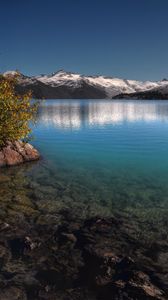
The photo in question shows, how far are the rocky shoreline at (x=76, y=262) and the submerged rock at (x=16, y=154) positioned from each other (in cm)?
1749

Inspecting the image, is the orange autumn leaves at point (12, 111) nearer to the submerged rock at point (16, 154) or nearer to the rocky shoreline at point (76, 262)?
the submerged rock at point (16, 154)

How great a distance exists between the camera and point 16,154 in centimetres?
3797

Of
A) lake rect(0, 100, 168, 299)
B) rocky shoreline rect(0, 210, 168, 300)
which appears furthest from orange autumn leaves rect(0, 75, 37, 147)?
rocky shoreline rect(0, 210, 168, 300)

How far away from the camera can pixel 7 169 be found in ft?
113

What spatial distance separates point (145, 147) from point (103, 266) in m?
36.9

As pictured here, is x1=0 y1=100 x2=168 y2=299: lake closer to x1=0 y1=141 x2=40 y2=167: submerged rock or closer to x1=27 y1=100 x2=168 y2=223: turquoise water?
x1=27 y1=100 x2=168 y2=223: turquoise water

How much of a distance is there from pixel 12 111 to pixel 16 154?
666cm

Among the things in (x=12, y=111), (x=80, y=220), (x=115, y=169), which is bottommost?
(x=80, y=220)

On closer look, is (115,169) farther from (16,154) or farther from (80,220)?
(80,220)

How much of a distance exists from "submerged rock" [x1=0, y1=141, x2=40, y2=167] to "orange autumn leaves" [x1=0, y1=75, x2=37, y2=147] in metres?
2.24

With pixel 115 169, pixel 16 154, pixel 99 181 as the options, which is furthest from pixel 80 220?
pixel 16 154

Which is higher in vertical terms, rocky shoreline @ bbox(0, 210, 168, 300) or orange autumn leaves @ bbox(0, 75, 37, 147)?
orange autumn leaves @ bbox(0, 75, 37, 147)

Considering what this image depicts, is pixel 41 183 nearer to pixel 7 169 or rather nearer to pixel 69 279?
pixel 7 169

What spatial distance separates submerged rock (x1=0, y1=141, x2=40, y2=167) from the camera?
119 ft
